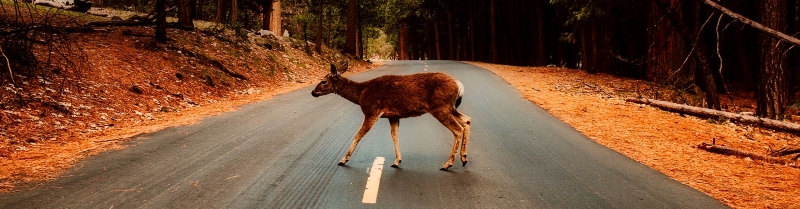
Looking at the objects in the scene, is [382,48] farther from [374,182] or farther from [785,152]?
[374,182]

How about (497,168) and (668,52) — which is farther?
(668,52)

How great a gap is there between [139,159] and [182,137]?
1.65m

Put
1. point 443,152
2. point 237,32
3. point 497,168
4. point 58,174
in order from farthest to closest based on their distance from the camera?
point 237,32, point 443,152, point 497,168, point 58,174

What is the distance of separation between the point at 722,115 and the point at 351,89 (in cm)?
937

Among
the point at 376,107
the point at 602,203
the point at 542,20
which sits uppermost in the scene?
the point at 542,20

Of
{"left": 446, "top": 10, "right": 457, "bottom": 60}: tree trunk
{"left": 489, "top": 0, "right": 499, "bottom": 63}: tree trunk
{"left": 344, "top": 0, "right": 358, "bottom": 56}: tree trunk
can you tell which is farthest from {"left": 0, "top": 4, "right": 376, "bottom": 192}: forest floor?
{"left": 446, "top": 10, "right": 457, "bottom": 60}: tree trunk

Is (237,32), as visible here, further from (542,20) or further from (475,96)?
(542,20)

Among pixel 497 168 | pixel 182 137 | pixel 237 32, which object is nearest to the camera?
pixel 497 168

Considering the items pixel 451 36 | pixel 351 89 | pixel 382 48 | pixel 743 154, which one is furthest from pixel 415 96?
pixel 382 48

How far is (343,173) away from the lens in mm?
6367

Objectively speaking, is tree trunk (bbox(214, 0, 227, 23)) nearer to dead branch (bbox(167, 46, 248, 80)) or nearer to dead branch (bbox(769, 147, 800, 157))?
dead branch (bbox(167, 46, 248, 80))

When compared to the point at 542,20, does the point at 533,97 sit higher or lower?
lower

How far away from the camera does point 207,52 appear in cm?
1850

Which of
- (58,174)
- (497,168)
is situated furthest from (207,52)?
(497,168)
